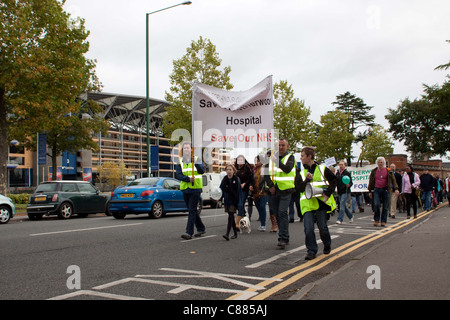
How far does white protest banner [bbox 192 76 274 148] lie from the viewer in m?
8.79

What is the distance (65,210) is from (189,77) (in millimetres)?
19079

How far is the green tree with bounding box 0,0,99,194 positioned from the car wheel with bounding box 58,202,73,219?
662cm

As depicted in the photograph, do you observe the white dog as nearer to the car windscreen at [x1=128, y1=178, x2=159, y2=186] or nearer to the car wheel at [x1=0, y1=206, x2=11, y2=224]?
the car windscreen at [x1=128, y1=178, x2=159, y2=186]

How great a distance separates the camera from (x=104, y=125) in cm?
3562

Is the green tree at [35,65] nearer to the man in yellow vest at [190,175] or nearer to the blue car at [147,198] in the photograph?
the blue car at [147,198]

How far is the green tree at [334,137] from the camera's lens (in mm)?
55312

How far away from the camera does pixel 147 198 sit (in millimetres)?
14977

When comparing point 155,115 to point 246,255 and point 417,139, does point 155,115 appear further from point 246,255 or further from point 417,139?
point 246,255

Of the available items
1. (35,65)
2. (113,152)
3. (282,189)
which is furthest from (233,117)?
(113,152)

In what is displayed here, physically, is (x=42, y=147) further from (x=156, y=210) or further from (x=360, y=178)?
(x=360, y=178)

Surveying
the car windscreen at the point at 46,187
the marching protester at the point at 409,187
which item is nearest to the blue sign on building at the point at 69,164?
the car windscreen at the point at 46,187

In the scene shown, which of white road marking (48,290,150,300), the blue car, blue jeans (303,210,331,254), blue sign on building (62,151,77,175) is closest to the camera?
white road marking (48,290,150,300)

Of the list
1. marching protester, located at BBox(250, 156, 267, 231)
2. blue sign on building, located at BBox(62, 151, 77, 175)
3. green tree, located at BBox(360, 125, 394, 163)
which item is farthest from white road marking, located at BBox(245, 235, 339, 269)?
blue sign on building, located at BBox(62, 151, 77, 175)
